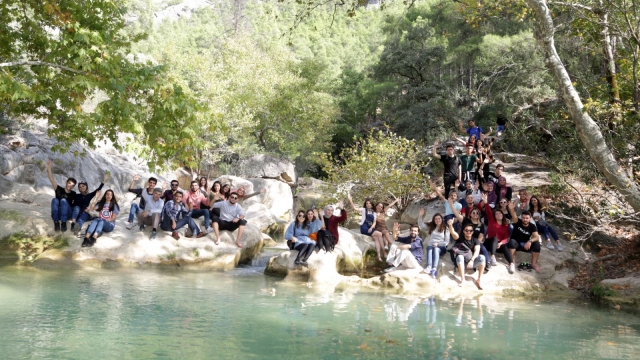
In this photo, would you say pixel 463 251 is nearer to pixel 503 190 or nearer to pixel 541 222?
pixel 503 190

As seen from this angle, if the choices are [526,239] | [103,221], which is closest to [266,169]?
[103,221]

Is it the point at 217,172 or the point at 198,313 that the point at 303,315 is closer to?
the point at 198,313

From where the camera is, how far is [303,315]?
25.8 feet

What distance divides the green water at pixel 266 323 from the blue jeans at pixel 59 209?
165 cm

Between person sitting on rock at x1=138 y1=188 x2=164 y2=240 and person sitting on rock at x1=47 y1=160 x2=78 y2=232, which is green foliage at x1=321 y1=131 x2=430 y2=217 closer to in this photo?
person sitting on rock at x1=138 y1=188 x2=164 y2=240

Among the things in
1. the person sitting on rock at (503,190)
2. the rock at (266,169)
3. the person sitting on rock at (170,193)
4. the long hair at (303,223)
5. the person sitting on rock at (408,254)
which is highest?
the rock at (266,169)

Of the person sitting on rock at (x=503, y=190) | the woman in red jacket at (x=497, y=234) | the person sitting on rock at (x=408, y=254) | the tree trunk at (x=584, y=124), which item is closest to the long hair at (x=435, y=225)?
the person sitting on rock at (x=408, y=254)

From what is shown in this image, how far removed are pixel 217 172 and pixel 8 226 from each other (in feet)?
51.2

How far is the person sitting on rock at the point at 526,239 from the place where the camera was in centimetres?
1119

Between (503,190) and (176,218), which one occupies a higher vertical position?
(503,190)

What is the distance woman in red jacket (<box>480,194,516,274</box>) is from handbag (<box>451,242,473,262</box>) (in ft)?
2.40

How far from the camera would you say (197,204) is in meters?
12.7

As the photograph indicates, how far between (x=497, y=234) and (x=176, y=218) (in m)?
7.14

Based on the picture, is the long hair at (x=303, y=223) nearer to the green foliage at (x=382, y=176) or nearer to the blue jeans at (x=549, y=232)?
the green foliage at (x=382, y=176)
